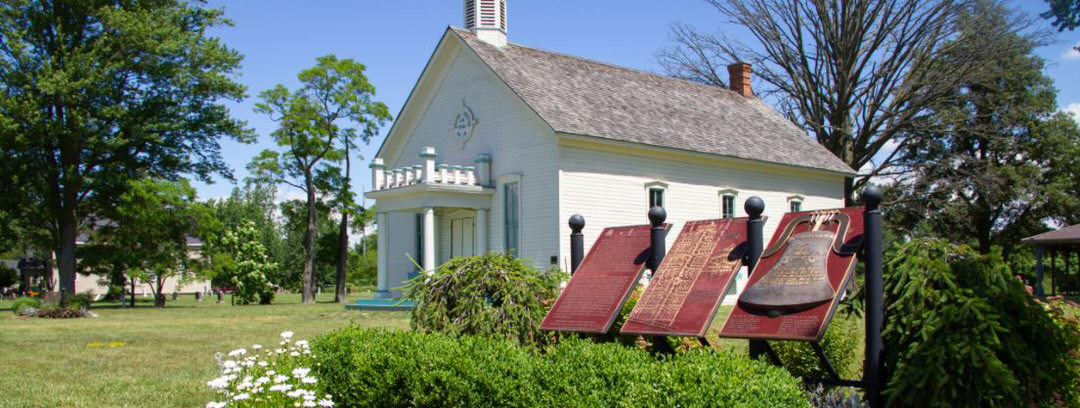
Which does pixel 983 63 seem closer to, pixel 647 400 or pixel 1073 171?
pixel 1073 171

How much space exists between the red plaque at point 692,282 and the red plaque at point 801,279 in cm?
26

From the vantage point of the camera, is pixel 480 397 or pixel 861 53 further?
pixel 861 53

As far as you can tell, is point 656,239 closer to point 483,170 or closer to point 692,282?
point 692,282

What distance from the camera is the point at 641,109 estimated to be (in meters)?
26.7

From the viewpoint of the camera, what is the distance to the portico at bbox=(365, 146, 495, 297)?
23.8m

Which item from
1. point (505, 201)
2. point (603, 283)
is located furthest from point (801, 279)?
point (505, 201)

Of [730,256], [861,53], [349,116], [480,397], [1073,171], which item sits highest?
[861,53]

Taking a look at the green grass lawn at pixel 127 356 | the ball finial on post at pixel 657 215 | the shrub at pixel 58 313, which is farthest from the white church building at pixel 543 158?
the ball finial on post at pixel 657 215

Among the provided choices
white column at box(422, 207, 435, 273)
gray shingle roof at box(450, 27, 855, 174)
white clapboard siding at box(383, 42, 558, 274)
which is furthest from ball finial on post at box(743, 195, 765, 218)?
white column at box(422, 207, 435, 273)

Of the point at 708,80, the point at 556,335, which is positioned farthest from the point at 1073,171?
the point at 556,335

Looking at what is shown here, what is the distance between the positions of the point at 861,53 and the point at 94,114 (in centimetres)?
3331

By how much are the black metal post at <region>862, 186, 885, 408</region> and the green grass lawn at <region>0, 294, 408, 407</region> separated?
4.92 metres

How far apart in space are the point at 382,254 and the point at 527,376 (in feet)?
71.7

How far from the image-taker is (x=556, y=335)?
8.27 m
